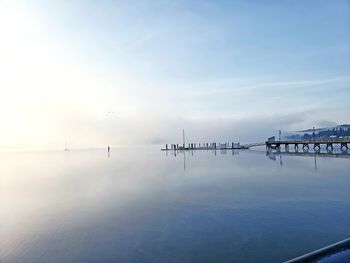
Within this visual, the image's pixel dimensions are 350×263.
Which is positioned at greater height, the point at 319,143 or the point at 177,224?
the point at 319,143

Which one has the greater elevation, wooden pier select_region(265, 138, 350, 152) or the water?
wooden pier select_region(265, 138, 350, 152)

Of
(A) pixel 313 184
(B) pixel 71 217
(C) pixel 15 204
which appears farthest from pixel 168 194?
(A) pixel 313 184

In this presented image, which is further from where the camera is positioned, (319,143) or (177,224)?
(319,143)

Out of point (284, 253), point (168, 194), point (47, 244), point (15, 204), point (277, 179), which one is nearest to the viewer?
point (284, 253)

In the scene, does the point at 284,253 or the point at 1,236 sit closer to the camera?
the point at 284,253

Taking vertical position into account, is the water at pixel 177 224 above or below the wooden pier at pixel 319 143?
below

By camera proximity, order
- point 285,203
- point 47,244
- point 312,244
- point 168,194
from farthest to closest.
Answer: point 168,194 < point 285,203 < point 47,244 < point 312,244

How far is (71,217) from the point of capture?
31.8ft

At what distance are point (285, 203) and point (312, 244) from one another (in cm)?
447

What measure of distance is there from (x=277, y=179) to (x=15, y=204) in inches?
531

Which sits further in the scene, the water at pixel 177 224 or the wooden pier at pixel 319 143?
the wooden pier at pixel 319 143

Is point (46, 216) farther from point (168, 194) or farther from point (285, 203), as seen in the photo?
point (285, 203)

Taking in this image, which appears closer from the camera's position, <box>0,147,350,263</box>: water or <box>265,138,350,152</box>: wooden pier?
<box>0,147,350,263</box>: water

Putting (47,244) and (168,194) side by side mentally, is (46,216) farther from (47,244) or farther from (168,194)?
(168,194)
